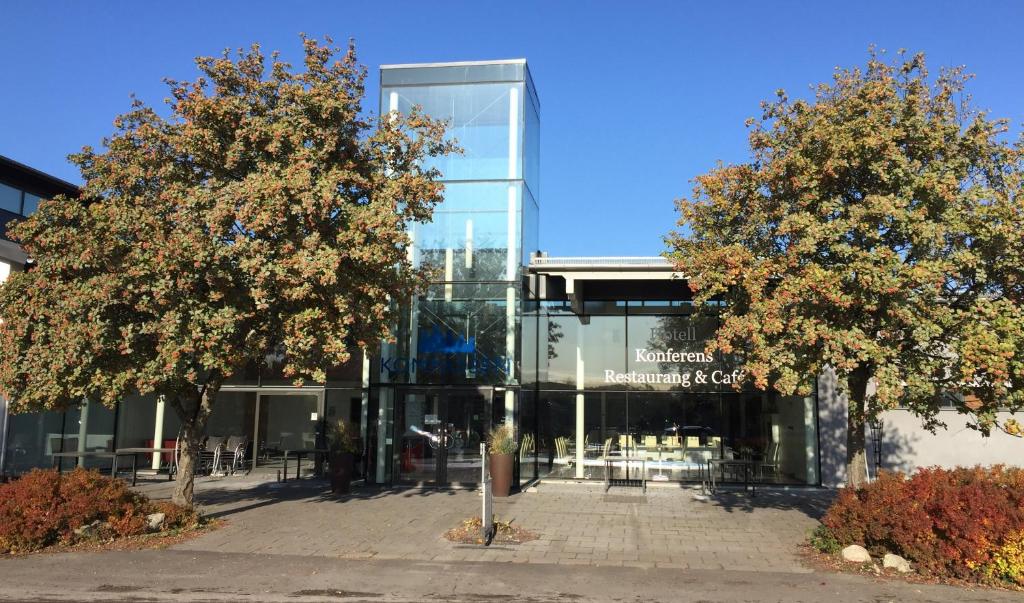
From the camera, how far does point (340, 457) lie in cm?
1421

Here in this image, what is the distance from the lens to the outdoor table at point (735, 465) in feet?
49.1

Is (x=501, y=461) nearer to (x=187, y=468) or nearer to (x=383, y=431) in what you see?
(x=383, y=431)

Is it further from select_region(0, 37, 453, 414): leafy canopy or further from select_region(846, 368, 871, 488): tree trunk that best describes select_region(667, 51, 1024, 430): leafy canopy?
select_region(0, 37, 453, 414): leafy canopy

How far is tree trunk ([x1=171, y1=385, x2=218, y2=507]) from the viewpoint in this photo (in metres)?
11.2

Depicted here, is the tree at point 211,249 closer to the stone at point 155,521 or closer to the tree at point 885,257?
the stone at point 155,521

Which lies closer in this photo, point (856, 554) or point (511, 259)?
point (856, 554)

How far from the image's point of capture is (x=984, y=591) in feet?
24.8

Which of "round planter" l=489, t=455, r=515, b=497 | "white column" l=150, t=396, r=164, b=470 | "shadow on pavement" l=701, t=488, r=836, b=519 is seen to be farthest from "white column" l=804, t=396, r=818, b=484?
"white column" l=150, t=396, r=164, b=470

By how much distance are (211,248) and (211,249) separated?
0.04 feet

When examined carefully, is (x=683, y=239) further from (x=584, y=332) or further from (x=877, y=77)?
(x=584, y=332)

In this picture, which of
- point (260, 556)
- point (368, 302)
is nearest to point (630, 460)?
point (368, 302)

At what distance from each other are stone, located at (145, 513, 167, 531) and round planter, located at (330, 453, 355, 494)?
433cm

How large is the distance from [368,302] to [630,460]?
6.79 meters

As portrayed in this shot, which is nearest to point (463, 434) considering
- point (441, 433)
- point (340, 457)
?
point (441, 433)
